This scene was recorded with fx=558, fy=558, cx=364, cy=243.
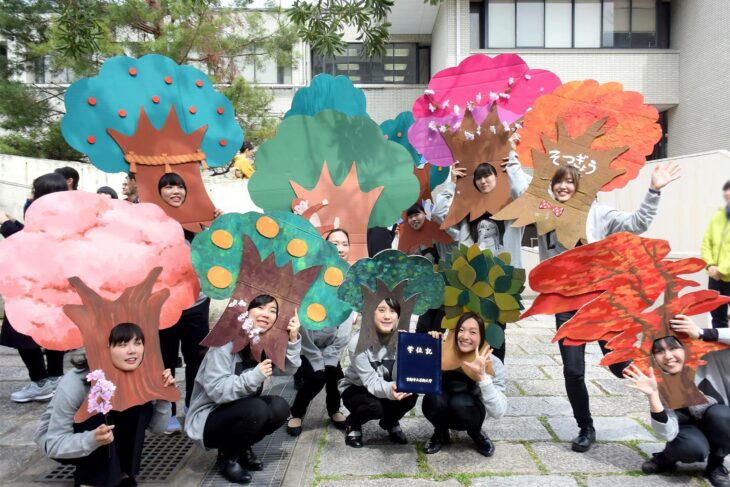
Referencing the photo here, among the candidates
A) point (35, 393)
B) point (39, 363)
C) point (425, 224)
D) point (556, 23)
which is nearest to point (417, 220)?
point (425, 224)

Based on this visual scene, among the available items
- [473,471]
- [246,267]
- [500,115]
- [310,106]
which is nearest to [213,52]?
[310,106]

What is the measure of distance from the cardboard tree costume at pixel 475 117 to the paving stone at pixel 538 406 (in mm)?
1428

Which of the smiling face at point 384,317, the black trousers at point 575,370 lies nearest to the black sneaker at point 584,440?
the black trousers at point 575,370

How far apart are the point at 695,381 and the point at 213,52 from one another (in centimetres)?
760

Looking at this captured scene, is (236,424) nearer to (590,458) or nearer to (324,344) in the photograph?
(324,344)

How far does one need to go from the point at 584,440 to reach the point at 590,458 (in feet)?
0.42

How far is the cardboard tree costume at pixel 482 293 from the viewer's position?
122 inches

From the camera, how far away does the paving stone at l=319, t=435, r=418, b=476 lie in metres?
3.09

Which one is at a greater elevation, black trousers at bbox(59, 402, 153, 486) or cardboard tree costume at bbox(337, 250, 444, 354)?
cardboard tree costume at bbox(337, 250, 444, 354)

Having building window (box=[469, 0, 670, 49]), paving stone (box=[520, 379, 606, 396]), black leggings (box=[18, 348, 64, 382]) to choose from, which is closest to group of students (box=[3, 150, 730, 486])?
paving stone (box=[520, 379, 606, 396])

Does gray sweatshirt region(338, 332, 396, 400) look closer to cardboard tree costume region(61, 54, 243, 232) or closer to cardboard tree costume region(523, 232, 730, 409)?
cardboard tree costume region(523, 232, 730, 409)

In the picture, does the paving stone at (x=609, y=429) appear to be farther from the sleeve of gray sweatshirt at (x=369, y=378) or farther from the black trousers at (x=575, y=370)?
the sleeve of gray sweatshirt at (x=369, y=378)

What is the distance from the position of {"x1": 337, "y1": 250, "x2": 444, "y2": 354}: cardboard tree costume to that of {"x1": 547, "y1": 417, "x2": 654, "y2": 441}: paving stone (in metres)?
1.28

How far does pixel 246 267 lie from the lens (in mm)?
3002
